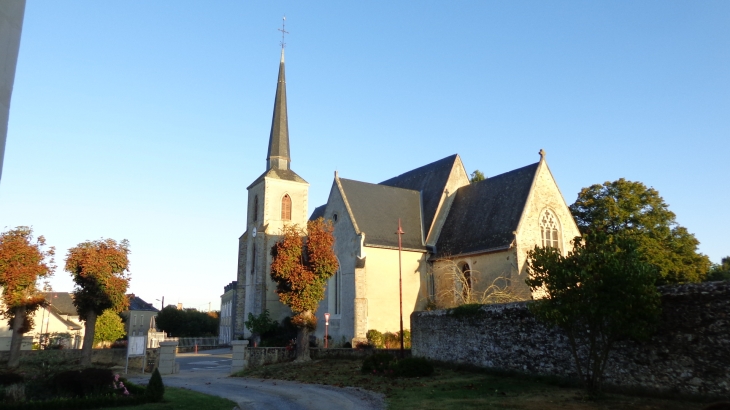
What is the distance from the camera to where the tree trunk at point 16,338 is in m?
24.9

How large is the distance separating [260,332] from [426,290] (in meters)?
12.5

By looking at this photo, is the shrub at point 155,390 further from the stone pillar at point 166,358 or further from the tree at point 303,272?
the stone pillar at point 166,358

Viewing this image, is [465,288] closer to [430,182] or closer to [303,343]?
[303,343]

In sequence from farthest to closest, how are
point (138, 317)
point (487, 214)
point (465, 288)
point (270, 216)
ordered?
point (138, 317) < point (270, 216) < point (487, 214) < point (465, 288)

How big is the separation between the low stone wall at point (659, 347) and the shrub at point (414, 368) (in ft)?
5.46

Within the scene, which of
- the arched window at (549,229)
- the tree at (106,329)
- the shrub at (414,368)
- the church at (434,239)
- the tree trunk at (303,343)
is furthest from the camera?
the tree at (106,329)

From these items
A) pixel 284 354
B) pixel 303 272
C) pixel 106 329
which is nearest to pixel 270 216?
pixel 284 354

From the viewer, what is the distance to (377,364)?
19.9 meters

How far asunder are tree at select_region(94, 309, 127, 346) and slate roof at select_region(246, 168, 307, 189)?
662 inches

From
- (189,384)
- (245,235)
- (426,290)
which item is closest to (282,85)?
(245,235)

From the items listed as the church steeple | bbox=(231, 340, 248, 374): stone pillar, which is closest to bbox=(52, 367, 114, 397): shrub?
bbox=(231, 340, 248, 374): stone pillar

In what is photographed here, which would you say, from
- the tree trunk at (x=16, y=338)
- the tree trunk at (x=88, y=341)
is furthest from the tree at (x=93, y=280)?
the tree trunk at (x=16, y=338)

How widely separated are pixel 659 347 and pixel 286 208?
31727 mm

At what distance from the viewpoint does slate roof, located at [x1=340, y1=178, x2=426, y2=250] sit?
30375 millimetres
